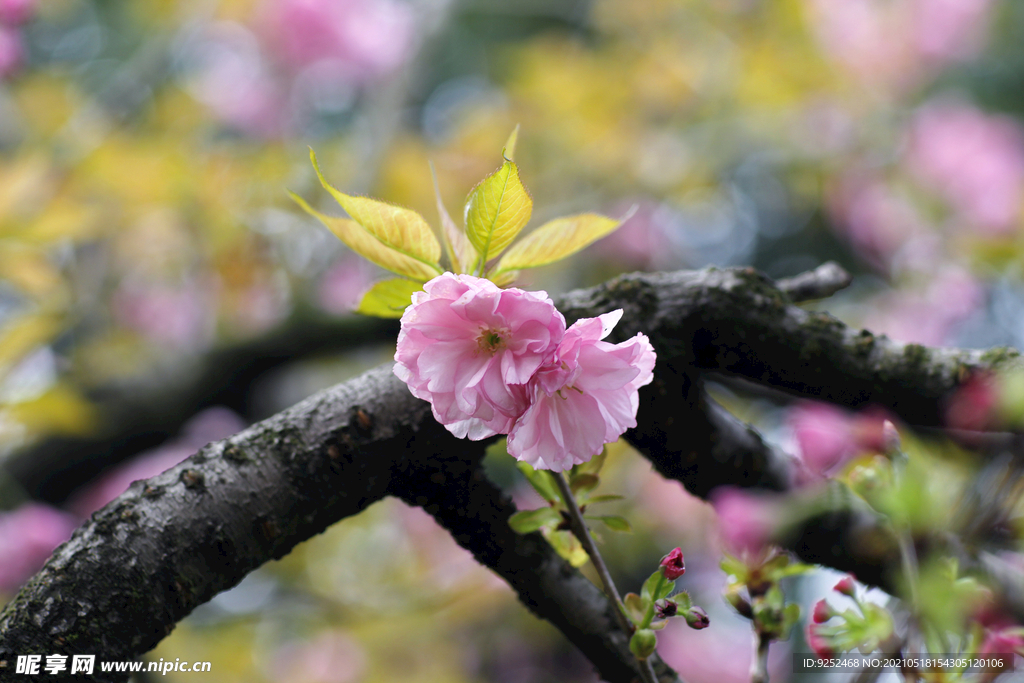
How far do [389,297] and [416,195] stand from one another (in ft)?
5.52

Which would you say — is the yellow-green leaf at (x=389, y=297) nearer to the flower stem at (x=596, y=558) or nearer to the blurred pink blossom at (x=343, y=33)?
the flower stem at (x=596, y=558)

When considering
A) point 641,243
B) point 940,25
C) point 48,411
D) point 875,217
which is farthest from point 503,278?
point 940,25

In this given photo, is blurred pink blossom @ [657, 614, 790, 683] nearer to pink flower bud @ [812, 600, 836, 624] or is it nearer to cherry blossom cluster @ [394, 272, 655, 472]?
pink flower bud @ [812, 600, 836, 624]

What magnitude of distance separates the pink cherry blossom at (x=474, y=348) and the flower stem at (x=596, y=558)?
93 mm

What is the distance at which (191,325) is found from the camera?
2.13m

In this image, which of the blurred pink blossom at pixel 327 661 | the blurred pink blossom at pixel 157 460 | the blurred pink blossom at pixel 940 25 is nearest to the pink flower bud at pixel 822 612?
the blurred pink blossom at pixel 157 460

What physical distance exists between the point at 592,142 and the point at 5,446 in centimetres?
163

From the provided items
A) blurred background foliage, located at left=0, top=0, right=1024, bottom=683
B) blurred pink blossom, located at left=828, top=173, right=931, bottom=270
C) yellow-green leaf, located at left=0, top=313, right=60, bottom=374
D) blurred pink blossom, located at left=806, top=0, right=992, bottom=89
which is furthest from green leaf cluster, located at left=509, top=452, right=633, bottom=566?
blurred pink blossom, located at left=806, top=0, right=992, bottom=89

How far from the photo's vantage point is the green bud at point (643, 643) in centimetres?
38

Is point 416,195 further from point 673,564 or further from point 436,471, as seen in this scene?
point 673,564

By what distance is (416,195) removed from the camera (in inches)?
81.1

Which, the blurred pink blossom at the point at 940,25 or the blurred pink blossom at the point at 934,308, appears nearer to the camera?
the blurred pink blossom at the point at 934,308

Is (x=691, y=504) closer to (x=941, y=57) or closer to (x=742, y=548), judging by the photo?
(x=742, y=548)

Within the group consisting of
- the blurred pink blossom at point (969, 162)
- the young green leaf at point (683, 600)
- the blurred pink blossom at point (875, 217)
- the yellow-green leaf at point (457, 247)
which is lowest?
the blurred pink blossom at point (875, 217)
